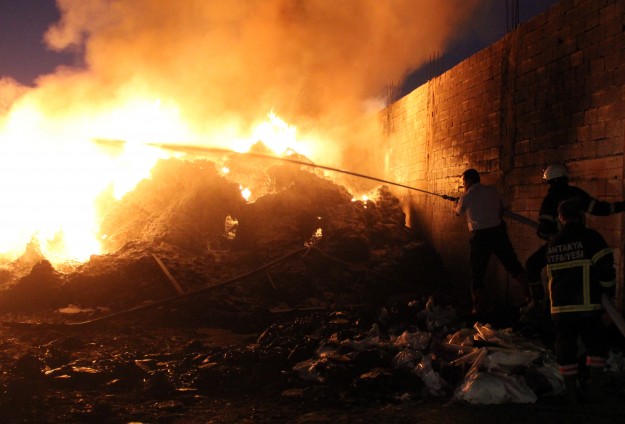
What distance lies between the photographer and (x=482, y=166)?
739 cm

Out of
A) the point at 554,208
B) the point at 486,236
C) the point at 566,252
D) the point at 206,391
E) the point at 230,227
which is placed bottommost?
the point at 206,391

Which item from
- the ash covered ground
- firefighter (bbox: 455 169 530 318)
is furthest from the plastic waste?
firefighter (bbox: 455 169 530 318)

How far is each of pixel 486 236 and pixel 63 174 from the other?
10.4m

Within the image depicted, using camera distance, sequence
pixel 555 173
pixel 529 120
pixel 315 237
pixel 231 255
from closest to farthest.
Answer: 1. pixel 555 173
2. pixel 529 120
3. pixel 231 255
4. pixel 315 237

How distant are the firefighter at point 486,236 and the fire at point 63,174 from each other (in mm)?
6686

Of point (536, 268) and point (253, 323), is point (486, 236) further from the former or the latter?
point (253, 323)

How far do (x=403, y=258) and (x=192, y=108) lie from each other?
36.4 ft

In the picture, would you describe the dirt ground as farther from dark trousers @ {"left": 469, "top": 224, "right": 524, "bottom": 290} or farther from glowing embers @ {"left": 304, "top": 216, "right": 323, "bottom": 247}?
glowing embers @ {"left": 304, "top": 216, "right": 323, "bottom": 247}

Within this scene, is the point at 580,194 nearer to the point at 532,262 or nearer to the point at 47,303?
the point at 532,262

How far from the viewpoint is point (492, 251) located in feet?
19.2

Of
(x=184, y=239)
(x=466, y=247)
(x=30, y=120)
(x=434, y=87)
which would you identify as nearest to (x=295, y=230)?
(x=184, y=239)

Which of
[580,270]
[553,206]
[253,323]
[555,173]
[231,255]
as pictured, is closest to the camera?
[580,270]

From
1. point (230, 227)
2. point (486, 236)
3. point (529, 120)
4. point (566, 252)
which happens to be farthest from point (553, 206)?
point (230, 227)

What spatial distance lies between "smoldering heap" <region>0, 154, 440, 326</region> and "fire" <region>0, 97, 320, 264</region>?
2.19ft
